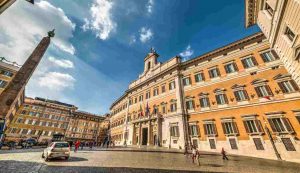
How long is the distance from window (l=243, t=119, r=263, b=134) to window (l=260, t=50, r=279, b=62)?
26.0ft

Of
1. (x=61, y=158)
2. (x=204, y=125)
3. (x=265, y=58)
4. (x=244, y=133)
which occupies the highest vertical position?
(x=265, y=58)

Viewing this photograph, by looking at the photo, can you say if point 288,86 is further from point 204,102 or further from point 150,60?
point 150,60

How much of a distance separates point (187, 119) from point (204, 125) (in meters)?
2.85

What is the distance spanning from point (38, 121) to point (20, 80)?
161 feet

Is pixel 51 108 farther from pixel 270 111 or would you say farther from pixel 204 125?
pixel 270 111

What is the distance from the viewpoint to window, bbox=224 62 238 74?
2034 cm

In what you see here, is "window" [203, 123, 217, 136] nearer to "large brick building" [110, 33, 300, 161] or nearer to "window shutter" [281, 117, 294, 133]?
"large brick building" [110, 33, 300, 161]

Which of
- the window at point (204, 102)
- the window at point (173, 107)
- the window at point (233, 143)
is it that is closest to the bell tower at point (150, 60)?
the window at point (173, 107)

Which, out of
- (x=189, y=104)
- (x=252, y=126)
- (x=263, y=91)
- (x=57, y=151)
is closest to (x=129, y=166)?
(x=57, y=151)

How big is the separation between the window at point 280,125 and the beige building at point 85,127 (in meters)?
52.1

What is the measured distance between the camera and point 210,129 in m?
19.9

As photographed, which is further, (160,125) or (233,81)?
(160,125)

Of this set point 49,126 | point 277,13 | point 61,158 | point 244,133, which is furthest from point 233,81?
point 49,126

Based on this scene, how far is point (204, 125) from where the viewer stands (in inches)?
812
